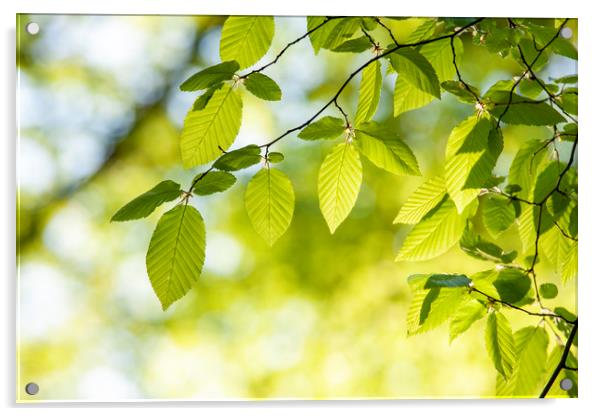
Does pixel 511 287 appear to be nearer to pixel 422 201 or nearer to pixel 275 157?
pixel 422 201

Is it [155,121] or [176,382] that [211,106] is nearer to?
[155,121]

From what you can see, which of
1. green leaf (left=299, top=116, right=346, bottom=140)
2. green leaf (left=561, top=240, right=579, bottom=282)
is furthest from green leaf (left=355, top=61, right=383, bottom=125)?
green leaf (left=561, top=240, right=579, bottom=282)

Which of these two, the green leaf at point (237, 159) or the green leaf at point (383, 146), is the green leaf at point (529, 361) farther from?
the green leaf at point (237, 159)

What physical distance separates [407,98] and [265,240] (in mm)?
361

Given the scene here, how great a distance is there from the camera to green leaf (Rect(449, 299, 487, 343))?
3.53ft

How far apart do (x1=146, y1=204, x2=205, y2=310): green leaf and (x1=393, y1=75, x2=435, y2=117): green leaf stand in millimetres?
501

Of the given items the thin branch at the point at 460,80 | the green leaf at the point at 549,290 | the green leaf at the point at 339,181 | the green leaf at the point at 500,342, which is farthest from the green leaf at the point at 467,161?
the green leaf at the point at 549,290

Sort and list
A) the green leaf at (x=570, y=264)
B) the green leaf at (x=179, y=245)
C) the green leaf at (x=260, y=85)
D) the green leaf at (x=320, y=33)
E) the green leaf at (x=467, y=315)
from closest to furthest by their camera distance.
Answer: the green leaf at (x=179, y=245), the green leaf at (x=260, y=85), the green leaf at (x=467, y=315), the green leaf at (x=320, y=33), the green leaf at (x=570, y=264)

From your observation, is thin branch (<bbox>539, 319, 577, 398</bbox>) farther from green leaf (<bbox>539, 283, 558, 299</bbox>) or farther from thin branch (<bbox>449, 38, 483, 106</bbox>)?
thin branch (<bbox>449, 38, 483, 106</bbox>)

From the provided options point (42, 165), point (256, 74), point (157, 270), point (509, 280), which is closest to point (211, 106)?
point (256, 74)

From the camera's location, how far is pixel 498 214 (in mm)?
1193

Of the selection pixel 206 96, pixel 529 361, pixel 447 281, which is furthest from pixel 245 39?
pixel 529 361

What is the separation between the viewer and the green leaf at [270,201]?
101cm

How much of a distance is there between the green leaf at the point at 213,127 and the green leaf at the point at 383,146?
19 centimetres
